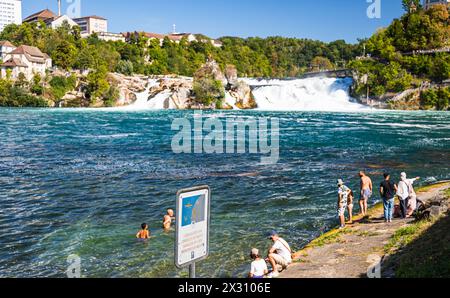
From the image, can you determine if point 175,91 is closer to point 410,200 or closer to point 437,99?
point 437,99

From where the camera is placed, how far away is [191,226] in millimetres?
4922

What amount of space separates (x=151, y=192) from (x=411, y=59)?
332 ft

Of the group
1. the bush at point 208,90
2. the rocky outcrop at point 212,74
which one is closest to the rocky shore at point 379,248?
the bush at point 208,90

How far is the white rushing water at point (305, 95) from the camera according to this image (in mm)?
92062

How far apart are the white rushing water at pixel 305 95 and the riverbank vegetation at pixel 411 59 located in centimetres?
452

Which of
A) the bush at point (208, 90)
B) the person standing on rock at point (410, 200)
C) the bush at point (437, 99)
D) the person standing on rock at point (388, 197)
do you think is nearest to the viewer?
the person standing on rock at point (388, 197)

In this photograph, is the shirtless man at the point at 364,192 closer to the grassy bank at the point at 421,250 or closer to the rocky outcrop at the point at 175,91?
the grassy bank at the point at 421,250

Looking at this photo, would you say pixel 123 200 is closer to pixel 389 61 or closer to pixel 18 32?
pixel 389 61

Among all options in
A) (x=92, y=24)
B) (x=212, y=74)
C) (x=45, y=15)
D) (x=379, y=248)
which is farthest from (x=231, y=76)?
(x=45, y=15)

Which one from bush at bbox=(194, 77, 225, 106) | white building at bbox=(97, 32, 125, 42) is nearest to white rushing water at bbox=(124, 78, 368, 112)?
bush at bbox=(194, 77, 225, 106)

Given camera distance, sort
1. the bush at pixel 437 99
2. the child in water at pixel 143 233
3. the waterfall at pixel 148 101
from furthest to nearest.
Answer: the waterfall at pixel 148 101 < the bush at pixel 437 99 < the child in water at pixel 143 233

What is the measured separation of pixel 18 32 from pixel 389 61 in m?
110

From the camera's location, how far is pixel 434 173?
2441 cm
